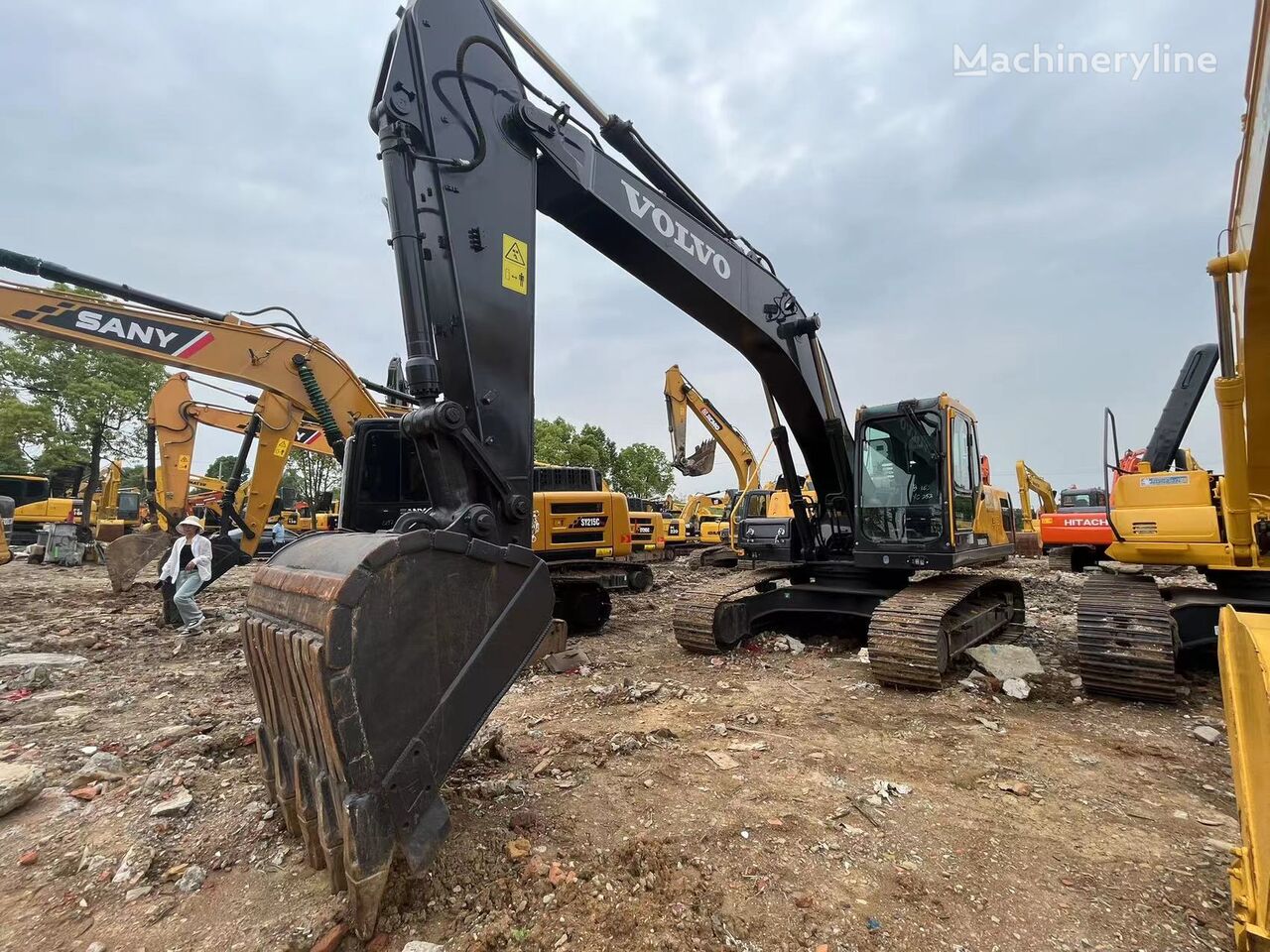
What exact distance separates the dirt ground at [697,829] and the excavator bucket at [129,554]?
6.75m

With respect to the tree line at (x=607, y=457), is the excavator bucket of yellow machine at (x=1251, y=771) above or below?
below

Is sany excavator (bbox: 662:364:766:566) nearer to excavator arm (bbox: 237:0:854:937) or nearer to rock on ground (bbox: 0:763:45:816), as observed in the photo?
excavator arm (bbox: 237:0:854:937)

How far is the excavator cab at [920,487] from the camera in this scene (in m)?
5.94

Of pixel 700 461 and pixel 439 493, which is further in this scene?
pixel 700 461

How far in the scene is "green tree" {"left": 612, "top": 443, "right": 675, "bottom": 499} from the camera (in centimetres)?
4194

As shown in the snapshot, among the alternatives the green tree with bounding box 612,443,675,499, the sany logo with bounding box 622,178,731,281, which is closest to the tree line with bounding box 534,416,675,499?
the green tree with bounding box 612,443,675,499

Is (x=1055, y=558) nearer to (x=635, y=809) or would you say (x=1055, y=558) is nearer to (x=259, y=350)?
(x=635, y=809)

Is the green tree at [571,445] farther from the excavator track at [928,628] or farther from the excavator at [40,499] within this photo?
the excavator track at [928,628]

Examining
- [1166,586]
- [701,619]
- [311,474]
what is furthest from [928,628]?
[311,474]

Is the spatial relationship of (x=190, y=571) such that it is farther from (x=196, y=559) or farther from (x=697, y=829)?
(x=697, y=829)

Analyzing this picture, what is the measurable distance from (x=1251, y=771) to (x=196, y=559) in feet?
31.1

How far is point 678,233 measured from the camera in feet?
15.5

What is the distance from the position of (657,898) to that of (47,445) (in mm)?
35983

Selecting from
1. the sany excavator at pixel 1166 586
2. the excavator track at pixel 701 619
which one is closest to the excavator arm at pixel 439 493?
the excavator track at pixel 701 619
